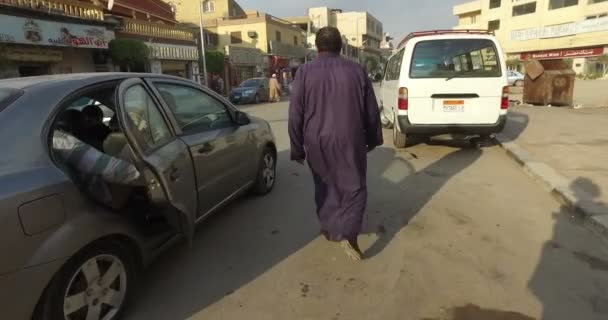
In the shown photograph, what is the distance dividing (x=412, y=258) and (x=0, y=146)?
9.70 feet

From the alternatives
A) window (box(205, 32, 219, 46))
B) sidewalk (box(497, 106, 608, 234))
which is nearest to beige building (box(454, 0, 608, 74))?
window (box(205, 32, 219, 46))

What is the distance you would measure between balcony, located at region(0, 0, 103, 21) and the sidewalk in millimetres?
16093

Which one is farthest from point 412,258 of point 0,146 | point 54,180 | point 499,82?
point 499,82

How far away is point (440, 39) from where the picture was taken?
6859mm

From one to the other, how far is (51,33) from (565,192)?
703 inches

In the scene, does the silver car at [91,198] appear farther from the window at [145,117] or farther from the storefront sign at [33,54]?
the storefront sign at [33,54]

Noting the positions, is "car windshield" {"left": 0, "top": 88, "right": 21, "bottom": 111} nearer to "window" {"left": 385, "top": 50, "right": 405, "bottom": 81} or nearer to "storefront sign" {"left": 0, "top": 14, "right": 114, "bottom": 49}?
"window" {"left": 385, "top": 50, "right": 405, "bottom": 81}

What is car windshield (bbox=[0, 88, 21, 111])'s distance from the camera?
235 cm

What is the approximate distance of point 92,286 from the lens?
8.23 feet

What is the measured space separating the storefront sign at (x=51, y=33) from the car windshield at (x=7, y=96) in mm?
14753

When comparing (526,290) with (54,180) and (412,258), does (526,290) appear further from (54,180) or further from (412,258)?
(54,180)

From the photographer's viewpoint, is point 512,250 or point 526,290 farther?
point 512,250

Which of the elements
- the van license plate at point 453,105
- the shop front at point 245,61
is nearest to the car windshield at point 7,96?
the van license plate at point 453,105

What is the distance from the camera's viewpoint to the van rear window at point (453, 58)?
6.78 m
